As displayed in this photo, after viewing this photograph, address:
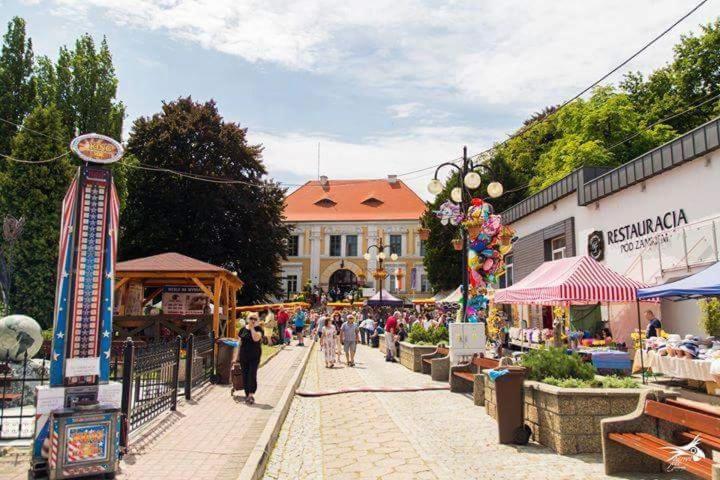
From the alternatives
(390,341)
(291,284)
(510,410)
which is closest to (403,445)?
(510,410)

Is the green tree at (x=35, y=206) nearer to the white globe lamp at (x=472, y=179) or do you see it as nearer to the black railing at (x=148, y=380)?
the black railing at (x=148, y=380)

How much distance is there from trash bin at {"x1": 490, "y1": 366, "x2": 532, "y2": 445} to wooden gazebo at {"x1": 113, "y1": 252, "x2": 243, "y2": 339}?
11348mm

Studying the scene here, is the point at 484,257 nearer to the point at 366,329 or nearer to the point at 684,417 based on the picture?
the point at 684,417

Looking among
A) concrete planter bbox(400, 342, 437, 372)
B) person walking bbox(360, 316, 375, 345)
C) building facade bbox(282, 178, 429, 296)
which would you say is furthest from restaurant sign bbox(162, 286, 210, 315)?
building facade bbox(282, 178, 429, 296)

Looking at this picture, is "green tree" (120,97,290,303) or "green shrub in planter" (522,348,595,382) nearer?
"green shrub in planter" (522,348,595,382)

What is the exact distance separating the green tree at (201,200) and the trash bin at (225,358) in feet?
73.7

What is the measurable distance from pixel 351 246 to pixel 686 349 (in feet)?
177

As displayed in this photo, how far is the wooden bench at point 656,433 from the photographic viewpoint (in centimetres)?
525

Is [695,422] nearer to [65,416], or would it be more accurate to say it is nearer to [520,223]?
[65,416]

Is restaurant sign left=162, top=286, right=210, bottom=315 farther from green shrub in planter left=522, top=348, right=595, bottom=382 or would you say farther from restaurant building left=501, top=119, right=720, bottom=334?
restaurant building left=501, top=119, right=720, bottom=334

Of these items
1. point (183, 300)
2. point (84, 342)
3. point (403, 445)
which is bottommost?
point (403, 445)

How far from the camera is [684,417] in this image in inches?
209

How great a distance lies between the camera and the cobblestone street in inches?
253

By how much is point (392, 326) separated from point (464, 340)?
8.06 meters
